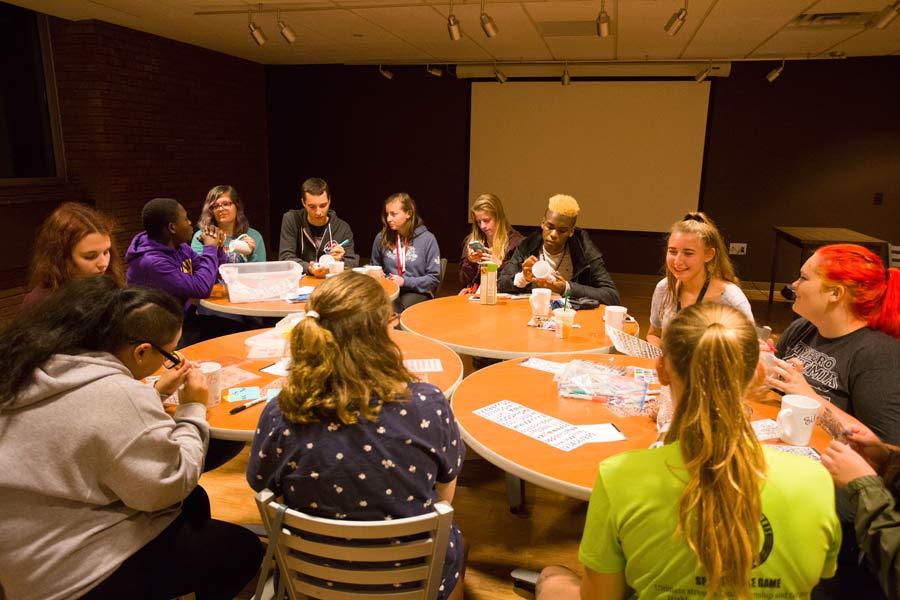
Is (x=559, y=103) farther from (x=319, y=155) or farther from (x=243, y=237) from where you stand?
(x=243, y=237)

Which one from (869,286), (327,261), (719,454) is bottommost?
(327,261)

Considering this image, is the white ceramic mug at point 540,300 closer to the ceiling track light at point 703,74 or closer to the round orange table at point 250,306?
the round orange table at point 250,306

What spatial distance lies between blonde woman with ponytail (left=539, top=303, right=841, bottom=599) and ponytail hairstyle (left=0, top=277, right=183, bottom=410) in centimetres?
115

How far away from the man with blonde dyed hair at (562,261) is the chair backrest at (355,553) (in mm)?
2142

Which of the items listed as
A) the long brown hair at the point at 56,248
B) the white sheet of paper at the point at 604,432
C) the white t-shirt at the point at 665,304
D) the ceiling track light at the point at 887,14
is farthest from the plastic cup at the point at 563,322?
the ceiling track light at the point at 887,14

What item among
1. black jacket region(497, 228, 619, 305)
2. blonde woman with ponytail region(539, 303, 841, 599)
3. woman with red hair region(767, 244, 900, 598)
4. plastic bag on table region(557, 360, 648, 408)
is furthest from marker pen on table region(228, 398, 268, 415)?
black jacket region(497, 228, 619, 305)

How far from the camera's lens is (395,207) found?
4.05 metres

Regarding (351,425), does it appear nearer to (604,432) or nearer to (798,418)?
(604,432)

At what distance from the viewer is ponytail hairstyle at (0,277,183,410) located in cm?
125

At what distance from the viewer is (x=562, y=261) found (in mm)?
3592

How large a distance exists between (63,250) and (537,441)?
204cm

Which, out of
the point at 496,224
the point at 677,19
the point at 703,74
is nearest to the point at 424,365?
the point at 496,224

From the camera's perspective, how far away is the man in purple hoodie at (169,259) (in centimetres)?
292

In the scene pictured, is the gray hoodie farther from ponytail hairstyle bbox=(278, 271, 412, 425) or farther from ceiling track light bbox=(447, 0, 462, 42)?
ceiling track light bbox=(447, 0, 462, 42)
